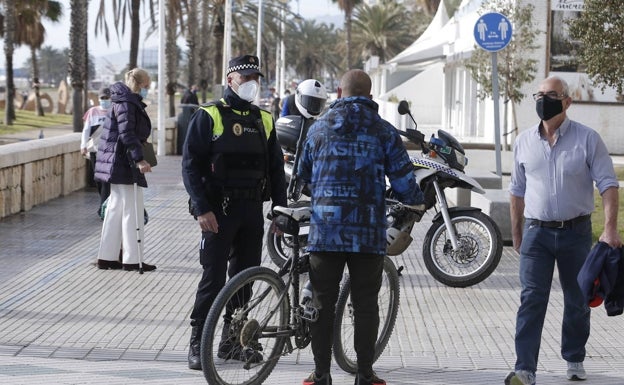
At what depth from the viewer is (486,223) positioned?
1004cm

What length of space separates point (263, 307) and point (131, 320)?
228 centimetres

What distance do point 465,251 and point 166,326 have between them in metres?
2.95

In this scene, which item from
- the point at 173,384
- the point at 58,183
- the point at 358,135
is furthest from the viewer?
the point at 58,183

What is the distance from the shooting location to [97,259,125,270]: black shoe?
10.7 m

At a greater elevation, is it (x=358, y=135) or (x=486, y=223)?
(x=358, y=135)

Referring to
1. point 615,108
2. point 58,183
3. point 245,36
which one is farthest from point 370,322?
point 245,36

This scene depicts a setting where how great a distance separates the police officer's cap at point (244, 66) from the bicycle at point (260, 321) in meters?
0.90

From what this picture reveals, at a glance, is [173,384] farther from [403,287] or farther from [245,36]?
[245,36]

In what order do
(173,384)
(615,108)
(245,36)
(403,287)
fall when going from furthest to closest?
(245,36)
(615,108)
(403,287)
(173,384)

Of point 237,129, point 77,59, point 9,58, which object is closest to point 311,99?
point 237,129

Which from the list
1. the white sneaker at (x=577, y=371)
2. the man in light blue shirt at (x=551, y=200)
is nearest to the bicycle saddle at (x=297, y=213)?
the man in light blue shirt at (x=551, y=200)

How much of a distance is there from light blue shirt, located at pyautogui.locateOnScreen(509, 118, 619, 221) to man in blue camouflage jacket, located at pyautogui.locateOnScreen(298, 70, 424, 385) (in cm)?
69

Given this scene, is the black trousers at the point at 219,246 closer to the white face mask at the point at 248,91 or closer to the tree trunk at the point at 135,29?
the white face mask at the point at 248,91

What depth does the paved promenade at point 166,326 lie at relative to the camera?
22.1 feet
